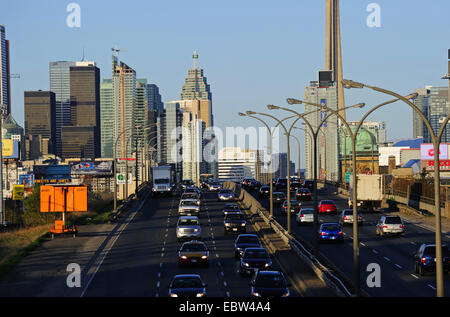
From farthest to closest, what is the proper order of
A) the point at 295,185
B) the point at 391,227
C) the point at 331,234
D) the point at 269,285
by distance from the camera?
the point at 295,185 → the point at 391,227 → the point at 331,234 → the point at 269,285

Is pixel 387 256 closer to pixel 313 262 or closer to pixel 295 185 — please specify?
pixel 313 262

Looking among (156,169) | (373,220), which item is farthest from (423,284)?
(156,169)

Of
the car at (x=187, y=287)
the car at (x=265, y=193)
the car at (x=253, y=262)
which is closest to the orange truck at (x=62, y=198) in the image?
the car at (x=253, y=262)

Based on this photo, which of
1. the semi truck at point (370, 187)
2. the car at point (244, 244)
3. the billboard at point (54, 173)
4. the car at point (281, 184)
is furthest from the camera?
the billboard at point (54, 173)

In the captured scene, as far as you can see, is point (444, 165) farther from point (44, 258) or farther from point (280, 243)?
point (44, 258)

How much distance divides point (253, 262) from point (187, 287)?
9.81 meters

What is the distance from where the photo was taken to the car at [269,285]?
93.7 ft

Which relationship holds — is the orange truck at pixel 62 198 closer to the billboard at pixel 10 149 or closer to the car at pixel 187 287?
the car at pixel 187 287

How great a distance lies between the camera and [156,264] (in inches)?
1683

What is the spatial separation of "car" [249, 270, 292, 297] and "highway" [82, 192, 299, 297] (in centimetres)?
279

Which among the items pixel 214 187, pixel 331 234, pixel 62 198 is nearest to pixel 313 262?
pixel 331 234

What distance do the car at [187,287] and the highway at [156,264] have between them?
10.3 ft

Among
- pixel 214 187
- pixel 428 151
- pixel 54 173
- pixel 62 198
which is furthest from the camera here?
pixel 54 173
